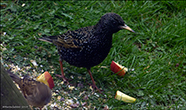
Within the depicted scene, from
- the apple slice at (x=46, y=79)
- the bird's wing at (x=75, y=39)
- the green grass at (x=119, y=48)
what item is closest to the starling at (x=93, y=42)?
the bird's wing at (x=75, y=39)

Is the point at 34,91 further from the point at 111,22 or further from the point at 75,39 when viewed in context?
the point at 111,22

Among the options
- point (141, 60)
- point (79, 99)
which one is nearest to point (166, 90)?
point (141, 60)

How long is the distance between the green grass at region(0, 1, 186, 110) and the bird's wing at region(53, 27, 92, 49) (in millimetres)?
531

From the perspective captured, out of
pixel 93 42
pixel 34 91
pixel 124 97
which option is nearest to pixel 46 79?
pixel 34 91

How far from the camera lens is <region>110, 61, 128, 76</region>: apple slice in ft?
13.3

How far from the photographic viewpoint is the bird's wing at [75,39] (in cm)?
351

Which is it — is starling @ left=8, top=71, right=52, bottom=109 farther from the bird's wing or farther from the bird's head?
the bird's head

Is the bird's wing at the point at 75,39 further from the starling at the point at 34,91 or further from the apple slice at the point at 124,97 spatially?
the apple slice at the point at 124,97

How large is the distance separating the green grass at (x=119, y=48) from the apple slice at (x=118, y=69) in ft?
0.23

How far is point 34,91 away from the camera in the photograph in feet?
10.7

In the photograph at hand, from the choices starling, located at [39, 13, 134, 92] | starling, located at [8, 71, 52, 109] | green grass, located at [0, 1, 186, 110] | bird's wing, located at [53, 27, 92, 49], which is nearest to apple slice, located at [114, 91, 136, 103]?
green grass, located at [0, 1, 186, 110]

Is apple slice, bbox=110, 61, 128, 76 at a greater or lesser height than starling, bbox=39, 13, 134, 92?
lesser

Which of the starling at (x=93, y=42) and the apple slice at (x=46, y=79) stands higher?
the starling at (x=93, y=42)

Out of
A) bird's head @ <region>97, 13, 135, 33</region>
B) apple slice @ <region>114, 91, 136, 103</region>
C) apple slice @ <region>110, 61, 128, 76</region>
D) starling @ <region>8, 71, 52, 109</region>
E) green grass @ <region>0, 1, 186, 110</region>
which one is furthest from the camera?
apple slice @ <region>110, 61, 128, 76</region>
